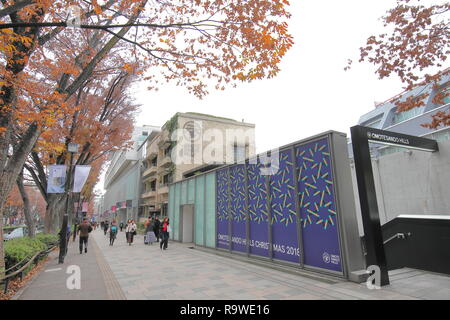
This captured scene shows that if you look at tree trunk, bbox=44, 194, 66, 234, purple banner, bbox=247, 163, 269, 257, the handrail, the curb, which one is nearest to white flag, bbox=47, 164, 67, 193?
tree trunk, bbox=44, 194, 66, 234

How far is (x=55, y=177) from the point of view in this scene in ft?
39.3

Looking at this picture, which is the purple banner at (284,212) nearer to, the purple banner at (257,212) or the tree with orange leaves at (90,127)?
the purple banner at (257,212)

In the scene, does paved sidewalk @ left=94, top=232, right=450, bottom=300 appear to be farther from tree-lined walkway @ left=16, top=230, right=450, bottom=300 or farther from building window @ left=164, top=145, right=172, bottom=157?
building window @ left=164, top=145, right=172, bottom=157

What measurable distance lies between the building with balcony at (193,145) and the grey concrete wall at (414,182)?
17.5 meters

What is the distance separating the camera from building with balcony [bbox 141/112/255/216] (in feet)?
95.6

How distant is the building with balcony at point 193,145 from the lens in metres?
29.1

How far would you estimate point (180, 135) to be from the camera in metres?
29.1

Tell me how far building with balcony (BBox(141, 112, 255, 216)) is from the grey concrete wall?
17.5 m

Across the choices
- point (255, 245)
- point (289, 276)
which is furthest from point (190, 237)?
point (289, 276)

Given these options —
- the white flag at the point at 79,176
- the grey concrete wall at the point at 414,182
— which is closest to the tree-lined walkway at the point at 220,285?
the grey concrete wall at the point at 414,182

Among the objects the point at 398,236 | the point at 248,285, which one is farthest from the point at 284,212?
the point at 398,236

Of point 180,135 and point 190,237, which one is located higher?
point 180,135

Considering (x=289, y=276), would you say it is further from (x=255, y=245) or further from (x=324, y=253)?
(x=255, y=245)
